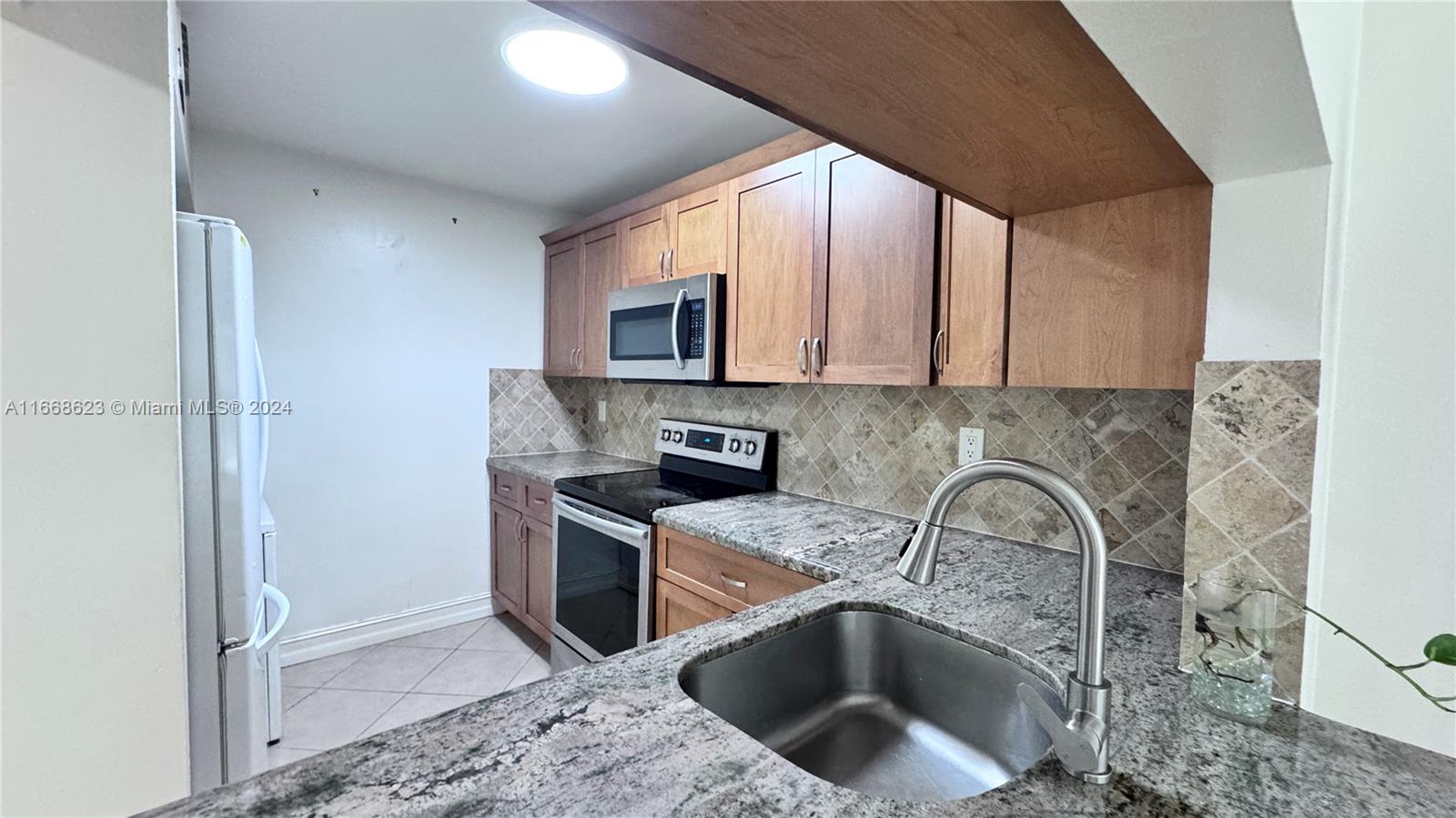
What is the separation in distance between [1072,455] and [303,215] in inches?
127

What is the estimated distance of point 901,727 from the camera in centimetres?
108

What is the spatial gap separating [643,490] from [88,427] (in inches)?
61.2

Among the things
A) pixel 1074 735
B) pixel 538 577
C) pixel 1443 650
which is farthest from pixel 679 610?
pixel 1443 650

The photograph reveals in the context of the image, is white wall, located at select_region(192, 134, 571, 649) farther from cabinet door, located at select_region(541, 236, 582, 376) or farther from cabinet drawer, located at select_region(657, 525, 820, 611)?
cabinet drawer, located at select_region(657, 525, 820, 611)

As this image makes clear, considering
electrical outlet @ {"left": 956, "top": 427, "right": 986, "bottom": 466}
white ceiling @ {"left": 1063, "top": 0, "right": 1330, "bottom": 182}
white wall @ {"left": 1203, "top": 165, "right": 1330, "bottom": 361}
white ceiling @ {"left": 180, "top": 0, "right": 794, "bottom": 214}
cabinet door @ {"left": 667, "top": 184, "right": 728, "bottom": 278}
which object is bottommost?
electrical outlet @ {"left": 956, "top": 427, "right": 986, "bottom": 466}

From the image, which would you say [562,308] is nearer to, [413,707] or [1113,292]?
[413,707]

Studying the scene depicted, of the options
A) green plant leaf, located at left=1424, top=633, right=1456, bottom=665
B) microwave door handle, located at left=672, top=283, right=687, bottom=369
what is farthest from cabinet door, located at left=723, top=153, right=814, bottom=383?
green plant leaf, located at left=1424, top=633, right=1456, bottom=665

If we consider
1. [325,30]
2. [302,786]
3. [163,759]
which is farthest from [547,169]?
[302,786]

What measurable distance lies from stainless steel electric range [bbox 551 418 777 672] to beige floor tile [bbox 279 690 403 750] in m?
0.71

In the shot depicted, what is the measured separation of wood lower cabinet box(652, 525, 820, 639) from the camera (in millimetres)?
1586

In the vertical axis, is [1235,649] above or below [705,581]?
above

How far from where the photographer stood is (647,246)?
253 centimetres

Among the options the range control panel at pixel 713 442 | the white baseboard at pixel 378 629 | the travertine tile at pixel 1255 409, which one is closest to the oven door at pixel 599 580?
the range control panel at pixel 713 442

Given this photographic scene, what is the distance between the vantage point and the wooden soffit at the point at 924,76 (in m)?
0.56
